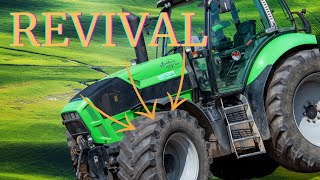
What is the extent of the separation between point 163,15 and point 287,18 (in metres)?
1.90

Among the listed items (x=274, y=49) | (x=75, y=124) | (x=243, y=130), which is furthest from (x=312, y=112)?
(x=75, y=124)

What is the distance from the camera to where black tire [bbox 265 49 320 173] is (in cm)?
797

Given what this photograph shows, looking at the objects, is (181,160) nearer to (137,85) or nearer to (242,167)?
(137,85)

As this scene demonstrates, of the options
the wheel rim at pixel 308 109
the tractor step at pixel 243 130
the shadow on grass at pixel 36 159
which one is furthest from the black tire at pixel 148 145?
the shadow on grass at pixel 36 159

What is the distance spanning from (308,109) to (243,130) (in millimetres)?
1189

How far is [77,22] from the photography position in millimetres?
18203

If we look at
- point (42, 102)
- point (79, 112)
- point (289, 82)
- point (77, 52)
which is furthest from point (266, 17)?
point (77, 52)

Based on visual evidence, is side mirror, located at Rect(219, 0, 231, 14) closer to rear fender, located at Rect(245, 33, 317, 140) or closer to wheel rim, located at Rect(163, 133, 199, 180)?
rear fender, located at Rect(245, 33, 317, 140)

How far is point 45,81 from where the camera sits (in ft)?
49.6

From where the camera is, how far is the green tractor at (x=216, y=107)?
6859 millimetres

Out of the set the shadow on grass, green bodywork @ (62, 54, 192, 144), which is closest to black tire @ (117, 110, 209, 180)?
green bodywork @ (62, 54, 192, 144)

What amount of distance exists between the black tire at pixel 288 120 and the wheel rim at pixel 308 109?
22 cm

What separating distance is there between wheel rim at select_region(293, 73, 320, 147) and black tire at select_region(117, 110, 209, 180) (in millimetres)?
2163

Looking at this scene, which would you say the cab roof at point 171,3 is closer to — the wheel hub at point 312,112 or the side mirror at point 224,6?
the side mirror at point 224,6
